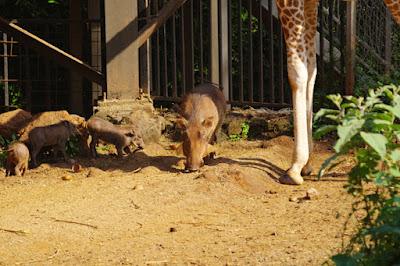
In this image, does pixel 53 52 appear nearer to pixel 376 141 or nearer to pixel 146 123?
pixel 146 123

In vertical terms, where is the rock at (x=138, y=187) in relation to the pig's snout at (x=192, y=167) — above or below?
below

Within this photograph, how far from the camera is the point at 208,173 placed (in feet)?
24.4

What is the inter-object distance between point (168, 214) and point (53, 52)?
13.1 ft

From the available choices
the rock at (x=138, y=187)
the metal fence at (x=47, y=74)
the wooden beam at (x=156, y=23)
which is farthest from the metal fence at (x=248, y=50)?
the rock at (x=138, y=187)

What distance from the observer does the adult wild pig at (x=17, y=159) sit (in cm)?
808

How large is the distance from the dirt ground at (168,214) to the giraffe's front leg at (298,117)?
0.18 m

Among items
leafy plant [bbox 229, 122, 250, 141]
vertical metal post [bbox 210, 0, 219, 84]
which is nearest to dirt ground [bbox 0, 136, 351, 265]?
leafy plant [bbox 229, 122, 250, 141]

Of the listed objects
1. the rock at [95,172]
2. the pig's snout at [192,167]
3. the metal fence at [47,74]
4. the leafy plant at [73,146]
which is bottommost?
the rock at [95,172]

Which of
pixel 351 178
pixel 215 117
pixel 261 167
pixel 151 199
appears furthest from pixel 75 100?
pixel 351 178

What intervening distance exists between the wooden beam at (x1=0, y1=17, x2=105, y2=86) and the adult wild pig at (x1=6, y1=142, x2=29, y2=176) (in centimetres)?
165

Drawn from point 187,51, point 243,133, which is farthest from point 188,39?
point 243,133

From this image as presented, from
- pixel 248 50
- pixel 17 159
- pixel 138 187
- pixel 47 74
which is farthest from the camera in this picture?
pixel 47 74

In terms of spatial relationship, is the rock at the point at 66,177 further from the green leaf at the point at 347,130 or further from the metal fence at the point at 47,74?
the green leaf at the point at 347,130

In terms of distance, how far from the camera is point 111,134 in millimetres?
8672
